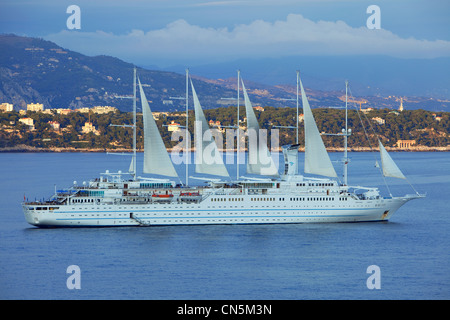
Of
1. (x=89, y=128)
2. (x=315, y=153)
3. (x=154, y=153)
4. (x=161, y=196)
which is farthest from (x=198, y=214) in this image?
(x=89, y=128)

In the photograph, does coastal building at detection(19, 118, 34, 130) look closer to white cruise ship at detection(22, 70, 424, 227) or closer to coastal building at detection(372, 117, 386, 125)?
coastal building at detection(372, 117, 386, 125)

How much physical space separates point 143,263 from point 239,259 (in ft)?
14.0

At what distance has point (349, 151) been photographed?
6678 inches

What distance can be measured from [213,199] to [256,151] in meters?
4.31

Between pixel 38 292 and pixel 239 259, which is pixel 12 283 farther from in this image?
pixel 239 259

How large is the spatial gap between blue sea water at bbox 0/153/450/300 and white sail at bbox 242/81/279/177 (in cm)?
362

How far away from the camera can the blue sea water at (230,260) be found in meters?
31.5

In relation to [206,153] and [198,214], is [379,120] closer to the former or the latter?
[206,153]

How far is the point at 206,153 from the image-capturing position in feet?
151

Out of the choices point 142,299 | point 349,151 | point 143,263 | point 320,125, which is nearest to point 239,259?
point 143,263

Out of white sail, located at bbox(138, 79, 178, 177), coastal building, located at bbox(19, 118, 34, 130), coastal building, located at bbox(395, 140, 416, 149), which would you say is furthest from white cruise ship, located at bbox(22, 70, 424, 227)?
coastal building, located at bbox(19, 118, 34, 130)

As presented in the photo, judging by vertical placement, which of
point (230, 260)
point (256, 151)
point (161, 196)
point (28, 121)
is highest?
point (28, 121)

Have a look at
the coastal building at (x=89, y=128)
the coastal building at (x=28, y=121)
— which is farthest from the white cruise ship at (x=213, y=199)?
the coastal building at (x=28, y=121)

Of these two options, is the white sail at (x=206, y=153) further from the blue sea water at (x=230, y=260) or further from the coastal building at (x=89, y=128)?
the coastal building at (x=89, y=128)
